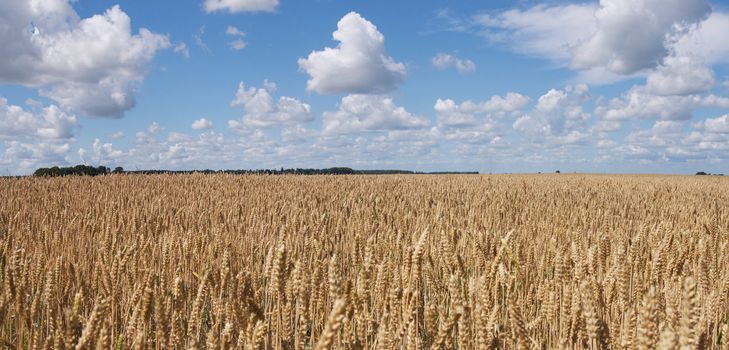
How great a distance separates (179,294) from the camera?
2654mm

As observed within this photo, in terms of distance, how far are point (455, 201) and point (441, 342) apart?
347 inches

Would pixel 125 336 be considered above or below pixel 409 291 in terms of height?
below

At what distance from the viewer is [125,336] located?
2.52 m

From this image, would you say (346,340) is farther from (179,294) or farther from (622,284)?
(622,284)

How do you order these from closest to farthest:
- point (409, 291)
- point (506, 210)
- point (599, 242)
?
point (409, 291) → point (599, 242) → point (506, 210)

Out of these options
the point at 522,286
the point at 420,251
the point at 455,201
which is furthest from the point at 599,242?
the point at 455,201

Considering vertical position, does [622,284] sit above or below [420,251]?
below

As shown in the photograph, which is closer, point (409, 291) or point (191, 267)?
point (409, 291)

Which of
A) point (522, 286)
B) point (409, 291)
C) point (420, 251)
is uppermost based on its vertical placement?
point (420, 251)

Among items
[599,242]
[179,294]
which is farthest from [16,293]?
[599,242]

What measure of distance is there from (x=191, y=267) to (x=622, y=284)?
3105 mm

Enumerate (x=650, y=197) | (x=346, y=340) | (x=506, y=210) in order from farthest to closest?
(x=650, y=197) → (x=506, y=210) → (x=346, y=340)

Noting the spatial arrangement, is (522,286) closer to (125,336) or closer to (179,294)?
(179,294)

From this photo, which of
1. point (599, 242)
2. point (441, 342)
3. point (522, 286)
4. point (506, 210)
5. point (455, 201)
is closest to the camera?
point (441, 342)
